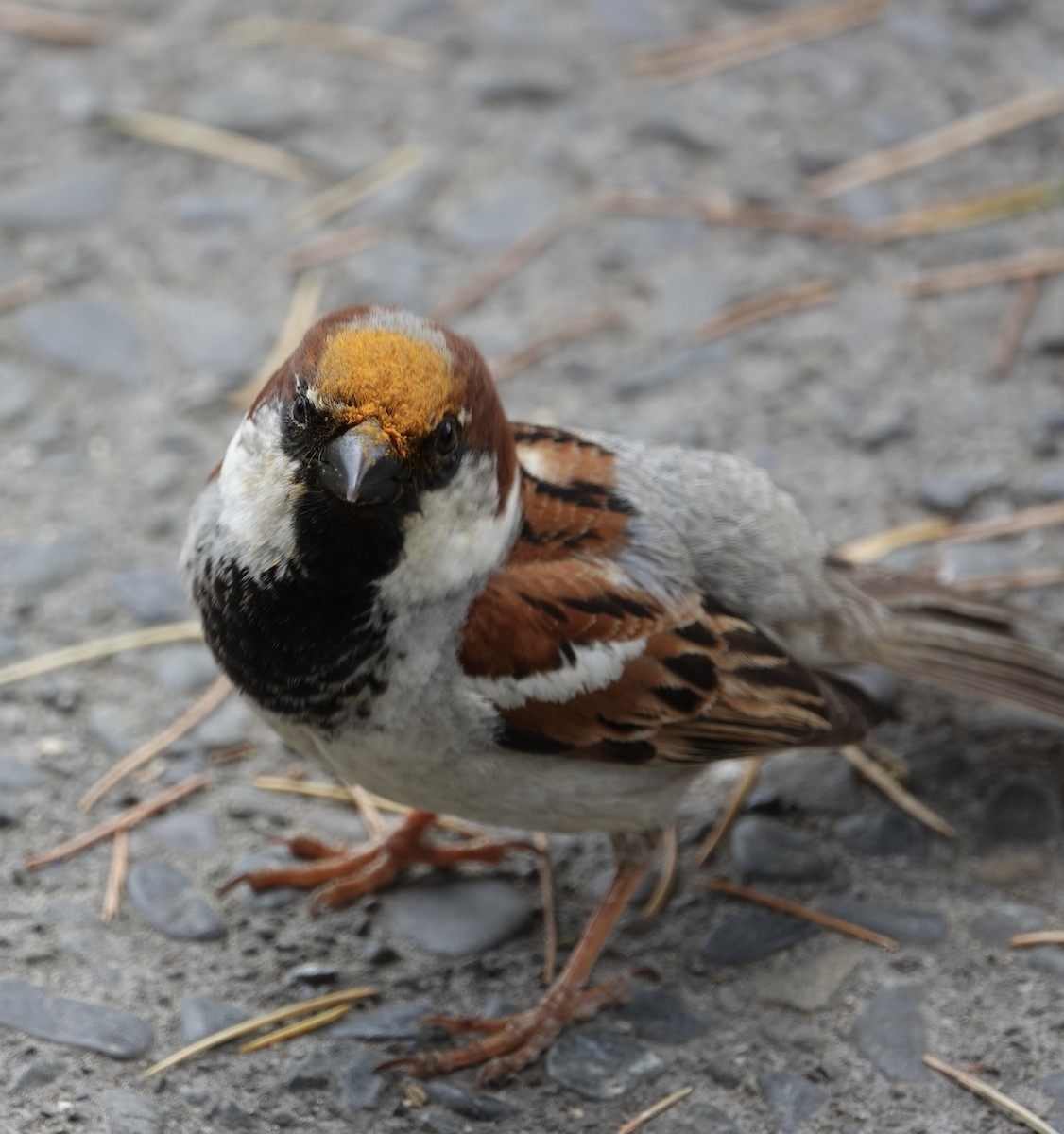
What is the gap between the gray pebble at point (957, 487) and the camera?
4852 millimetres

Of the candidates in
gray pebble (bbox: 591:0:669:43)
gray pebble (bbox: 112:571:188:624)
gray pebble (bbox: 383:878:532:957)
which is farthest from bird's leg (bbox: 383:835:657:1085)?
gray pebble (bbox: 591:0:669:43)

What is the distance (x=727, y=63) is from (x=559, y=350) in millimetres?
1573

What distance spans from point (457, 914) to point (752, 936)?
0.68 m

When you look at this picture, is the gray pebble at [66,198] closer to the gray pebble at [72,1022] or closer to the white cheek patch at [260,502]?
the white cheek patch at [260,502]

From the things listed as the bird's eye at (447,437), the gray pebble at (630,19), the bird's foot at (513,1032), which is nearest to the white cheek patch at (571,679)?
the bird's eye at (447,437)

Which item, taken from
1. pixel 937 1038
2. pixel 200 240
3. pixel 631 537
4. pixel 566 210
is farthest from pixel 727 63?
pixel 937 1038

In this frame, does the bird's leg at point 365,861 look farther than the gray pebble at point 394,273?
No

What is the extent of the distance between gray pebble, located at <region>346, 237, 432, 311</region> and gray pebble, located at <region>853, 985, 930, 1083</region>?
2702 mm

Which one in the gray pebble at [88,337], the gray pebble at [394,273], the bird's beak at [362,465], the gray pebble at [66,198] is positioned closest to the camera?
the bird's beak at [362,465]

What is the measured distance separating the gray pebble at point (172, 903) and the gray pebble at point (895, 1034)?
1424 mm

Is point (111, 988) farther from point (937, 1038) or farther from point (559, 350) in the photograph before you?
point (559, 350)

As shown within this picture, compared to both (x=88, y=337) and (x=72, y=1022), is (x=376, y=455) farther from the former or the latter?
(x=88, y=337)

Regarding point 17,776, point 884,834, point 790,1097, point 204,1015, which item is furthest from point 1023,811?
point 17,776

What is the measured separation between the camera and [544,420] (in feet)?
16.6
